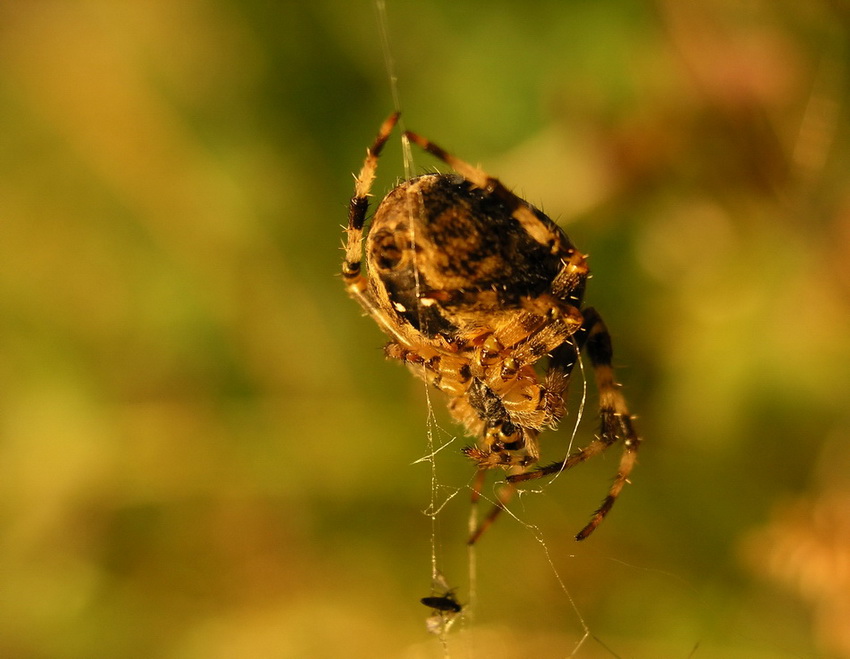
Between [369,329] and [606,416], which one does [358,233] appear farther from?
[369,329]

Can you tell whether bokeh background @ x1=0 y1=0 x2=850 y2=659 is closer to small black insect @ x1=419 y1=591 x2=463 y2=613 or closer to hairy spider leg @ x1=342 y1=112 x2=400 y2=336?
small black insect @ x1=419 y1=591 x2=463 y2=613


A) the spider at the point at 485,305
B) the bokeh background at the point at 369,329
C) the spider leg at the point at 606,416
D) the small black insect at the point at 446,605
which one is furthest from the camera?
the bokeh background at the point at 369,329

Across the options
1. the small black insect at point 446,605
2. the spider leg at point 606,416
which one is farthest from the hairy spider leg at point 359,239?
the small black insect at point 446,605

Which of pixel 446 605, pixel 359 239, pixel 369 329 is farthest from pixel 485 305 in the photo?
pixel 369 329

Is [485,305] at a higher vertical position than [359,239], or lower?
lower

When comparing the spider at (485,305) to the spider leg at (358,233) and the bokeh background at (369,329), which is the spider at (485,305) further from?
the bokeh background at (369,329)

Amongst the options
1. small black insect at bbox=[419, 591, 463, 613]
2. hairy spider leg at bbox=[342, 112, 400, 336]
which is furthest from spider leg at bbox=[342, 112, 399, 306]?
small black insect at bbox=[419, 591, 463, 613]
